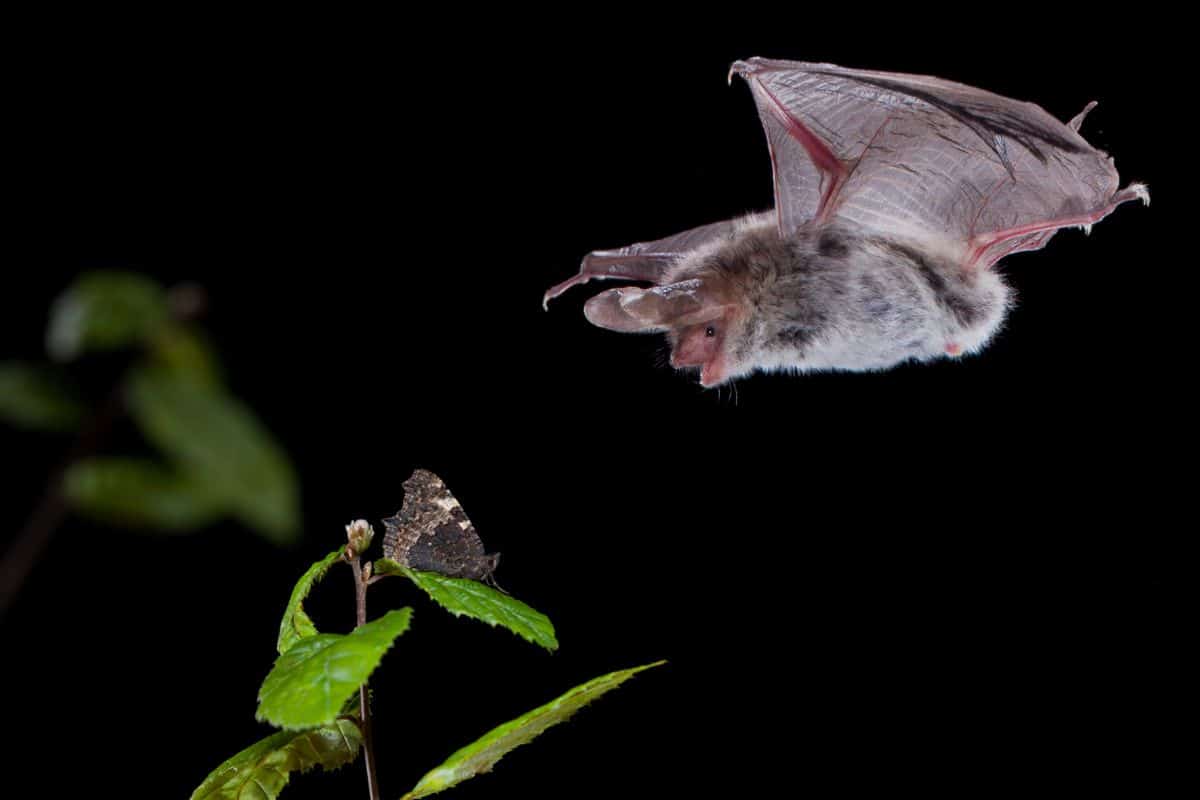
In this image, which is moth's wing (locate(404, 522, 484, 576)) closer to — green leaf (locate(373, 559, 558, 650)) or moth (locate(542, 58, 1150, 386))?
green leaf (locate(373, 559, 558, 650))

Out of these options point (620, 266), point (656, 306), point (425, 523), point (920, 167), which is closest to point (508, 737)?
point (425, 523)

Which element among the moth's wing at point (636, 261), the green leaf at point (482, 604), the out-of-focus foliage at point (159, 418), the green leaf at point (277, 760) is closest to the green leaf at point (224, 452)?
the out-of-focus foliage at point (159, 418)

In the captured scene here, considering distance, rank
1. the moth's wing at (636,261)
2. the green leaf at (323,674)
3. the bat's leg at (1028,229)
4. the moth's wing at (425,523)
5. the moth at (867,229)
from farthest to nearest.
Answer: the moth's wing at (636,261) → the bat's leg at (1028,229) → the moth at (867,229) → the moth's wing at (425,523) → the green leaf at (323,674)

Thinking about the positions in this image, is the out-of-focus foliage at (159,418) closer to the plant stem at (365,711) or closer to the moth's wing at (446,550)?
the plant stem at (365,711)

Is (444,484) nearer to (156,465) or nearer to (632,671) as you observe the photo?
(632,671)

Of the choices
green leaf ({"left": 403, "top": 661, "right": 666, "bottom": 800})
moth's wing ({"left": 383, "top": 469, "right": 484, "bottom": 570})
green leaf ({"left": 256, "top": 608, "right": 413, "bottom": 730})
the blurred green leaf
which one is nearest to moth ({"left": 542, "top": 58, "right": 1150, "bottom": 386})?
moth's wing ({"left": 383, "top": 469, "right": 484, "bottom": 570})

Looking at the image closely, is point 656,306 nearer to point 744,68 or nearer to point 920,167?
point 744,68
